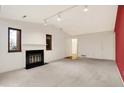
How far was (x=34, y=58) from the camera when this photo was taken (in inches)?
231

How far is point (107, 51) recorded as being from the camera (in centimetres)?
801

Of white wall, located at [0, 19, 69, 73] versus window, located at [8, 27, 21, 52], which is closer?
white wall, located at [0, 19, 69, 73]

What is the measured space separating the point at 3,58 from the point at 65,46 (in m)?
5.22

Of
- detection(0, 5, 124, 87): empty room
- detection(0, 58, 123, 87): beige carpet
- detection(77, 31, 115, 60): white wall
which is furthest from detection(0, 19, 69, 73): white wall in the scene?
detection(77, 31, 115, 60): white wall

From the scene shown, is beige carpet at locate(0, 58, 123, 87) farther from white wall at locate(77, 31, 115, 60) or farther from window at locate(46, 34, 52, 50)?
white wall at locate(77, 31, 115, 60)

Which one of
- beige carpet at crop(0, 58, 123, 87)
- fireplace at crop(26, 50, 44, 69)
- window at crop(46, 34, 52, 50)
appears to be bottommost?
beige carpet at crop(0, 58, 123, 87)

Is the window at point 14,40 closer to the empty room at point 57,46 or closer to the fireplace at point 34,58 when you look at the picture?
the empty room at point 57,46

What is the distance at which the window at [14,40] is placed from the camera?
15.4ft

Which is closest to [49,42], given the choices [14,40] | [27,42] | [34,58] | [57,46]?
[57,46]

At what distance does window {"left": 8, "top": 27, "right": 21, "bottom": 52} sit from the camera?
15.4 feet

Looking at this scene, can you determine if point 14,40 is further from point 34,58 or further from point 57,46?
point 57,46

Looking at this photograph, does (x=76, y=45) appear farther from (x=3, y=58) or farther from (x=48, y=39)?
(x=3, y=58)
